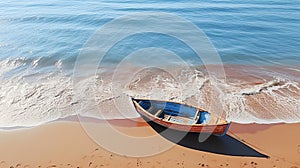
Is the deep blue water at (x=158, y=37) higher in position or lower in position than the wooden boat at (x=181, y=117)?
higher

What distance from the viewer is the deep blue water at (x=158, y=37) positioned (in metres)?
16.9

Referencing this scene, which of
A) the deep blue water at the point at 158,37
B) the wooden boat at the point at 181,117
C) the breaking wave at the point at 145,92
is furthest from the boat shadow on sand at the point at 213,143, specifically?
the deep blue water at the point at 158,37

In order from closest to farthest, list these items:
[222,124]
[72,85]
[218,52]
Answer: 1. [222,124]
2. [72,85]
3. [218,52]

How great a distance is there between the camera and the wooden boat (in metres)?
8.52

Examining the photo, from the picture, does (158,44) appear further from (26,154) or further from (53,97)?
(26,154)

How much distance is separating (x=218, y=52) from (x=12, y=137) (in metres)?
13.0

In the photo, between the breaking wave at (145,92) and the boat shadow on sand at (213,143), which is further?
the breaking wave at (145,92)

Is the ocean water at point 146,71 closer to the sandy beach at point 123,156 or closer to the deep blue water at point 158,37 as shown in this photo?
the deep blue water at point 158,37

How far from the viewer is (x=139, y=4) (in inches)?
1235

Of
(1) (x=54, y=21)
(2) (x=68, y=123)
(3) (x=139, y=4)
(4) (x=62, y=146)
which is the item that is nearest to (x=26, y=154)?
(4) (x=62, y=146)

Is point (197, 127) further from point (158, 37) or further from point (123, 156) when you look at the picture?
point (158, 37)

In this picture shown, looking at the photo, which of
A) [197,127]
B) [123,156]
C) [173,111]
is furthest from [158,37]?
[123,156]

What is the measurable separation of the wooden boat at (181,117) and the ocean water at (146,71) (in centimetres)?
96

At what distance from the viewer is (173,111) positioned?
403 inches
